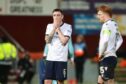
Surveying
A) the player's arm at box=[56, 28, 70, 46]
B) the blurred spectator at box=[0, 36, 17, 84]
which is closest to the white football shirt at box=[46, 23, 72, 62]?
the player's arm at box=[56, 28, 70, 46]

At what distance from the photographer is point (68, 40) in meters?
12.3

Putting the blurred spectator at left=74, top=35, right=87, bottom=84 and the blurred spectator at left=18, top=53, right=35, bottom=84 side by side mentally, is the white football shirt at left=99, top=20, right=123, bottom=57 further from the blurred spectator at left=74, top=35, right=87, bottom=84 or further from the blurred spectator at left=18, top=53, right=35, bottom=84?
the blurred spectator at left=74, top=35, right=87, bottom=84

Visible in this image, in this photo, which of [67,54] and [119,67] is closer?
[67,54]

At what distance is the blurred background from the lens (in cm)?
1706

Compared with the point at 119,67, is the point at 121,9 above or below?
above

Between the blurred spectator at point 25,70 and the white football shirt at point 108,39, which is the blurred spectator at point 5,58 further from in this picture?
the white football shirt at point 108,39

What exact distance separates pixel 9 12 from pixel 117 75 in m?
7.17

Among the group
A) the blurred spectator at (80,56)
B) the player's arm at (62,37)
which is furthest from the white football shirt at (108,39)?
the blurred spectator at (80,56)

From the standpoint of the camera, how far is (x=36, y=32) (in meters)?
24.1

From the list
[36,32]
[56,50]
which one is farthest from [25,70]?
[56,50]

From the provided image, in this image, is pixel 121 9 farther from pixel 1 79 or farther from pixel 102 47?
pixel 102 47

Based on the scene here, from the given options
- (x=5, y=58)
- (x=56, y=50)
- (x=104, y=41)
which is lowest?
(x=5, y=58)

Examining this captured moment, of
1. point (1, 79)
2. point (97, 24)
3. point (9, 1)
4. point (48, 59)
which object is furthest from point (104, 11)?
point (97, 24)

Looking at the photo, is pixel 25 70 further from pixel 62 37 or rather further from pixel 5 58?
pixel 62 37
